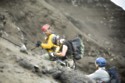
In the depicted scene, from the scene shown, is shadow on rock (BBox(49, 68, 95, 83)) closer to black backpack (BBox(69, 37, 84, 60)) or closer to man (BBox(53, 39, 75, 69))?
man (BBox(53, 39, 75, 69))

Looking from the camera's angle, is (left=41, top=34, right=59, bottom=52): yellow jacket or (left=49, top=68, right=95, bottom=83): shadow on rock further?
(left=41, top=34, right=59, bottom=52): yellow jacket

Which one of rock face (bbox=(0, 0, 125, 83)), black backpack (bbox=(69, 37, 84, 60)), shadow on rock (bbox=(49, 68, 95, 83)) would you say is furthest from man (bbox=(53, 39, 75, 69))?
rock face (bbox=(0, 0, 125, 83))

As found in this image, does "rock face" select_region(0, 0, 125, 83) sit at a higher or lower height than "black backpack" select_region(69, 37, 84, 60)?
lower

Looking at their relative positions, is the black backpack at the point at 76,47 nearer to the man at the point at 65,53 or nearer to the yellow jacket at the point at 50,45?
the man at the point at 65,53

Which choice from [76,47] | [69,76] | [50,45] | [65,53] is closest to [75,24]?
[50,45]

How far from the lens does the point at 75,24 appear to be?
20.5 metres

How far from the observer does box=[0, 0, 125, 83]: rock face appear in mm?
16812

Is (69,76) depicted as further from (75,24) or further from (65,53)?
(75,24)

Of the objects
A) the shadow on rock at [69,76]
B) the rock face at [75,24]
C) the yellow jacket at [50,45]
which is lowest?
the rock face at [75,24]

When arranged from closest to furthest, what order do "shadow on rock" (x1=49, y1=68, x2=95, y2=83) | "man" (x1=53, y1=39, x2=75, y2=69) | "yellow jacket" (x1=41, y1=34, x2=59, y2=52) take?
"shadow on rock" (x1=49, y1=68, x2=95, y2=83) < "man" (x1=53, y1=39, x2=75, y2=69) < "yellow jacket" (x1=41, y1=34, x2=59, y2=52)

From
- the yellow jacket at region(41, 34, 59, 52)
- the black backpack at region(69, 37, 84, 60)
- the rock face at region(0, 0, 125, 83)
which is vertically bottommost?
the rock face at region(0, 0, 125, 83)

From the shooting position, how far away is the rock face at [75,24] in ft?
55.2

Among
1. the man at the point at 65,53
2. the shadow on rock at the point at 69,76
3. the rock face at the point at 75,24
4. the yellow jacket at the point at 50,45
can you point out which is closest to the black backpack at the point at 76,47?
the man at the point at 65,53

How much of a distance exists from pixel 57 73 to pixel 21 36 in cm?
770
